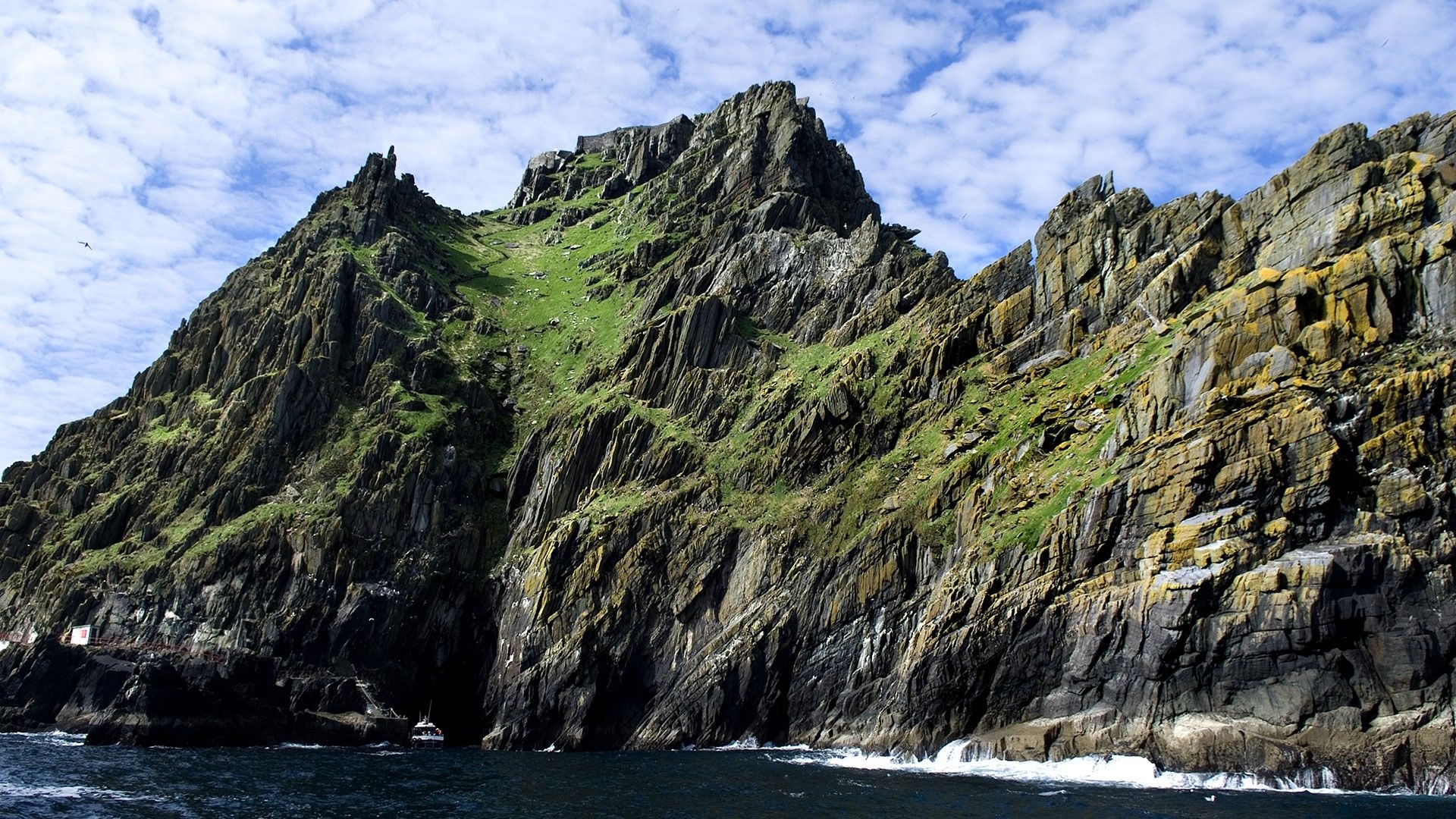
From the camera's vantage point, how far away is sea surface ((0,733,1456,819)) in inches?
1711

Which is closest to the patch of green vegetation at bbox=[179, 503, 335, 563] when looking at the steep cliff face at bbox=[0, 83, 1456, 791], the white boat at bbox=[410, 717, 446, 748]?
the steep cliff face at bbox=[0, 83, 1456, 791]

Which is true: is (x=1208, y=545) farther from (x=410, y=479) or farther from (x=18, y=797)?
(x=410, y=479)

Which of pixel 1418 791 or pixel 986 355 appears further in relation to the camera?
pixel 986 355

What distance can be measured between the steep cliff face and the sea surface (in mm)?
4671

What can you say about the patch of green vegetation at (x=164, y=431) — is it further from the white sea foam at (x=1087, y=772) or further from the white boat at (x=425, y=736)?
the white sea foam at (x=1087, y=772)

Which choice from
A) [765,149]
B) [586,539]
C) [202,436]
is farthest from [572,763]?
[765,149]

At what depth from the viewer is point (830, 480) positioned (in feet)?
295

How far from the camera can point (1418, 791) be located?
1791 inches

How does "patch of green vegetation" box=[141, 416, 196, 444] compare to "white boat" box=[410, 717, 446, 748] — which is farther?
"patch of green vegetation" box=[141, 416, 196, 444]

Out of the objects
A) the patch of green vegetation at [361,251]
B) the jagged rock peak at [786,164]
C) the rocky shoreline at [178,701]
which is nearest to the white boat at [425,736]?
the rocky shoreline at [178,701]

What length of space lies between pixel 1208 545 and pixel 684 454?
53.2 m

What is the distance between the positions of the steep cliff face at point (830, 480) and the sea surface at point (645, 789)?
184 inches

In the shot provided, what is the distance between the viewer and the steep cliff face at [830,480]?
2141 inches

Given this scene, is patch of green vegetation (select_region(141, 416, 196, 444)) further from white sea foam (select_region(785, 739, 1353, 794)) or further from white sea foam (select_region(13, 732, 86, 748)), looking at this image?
white sea foam (select_region(785, 739, 1353, 794))
